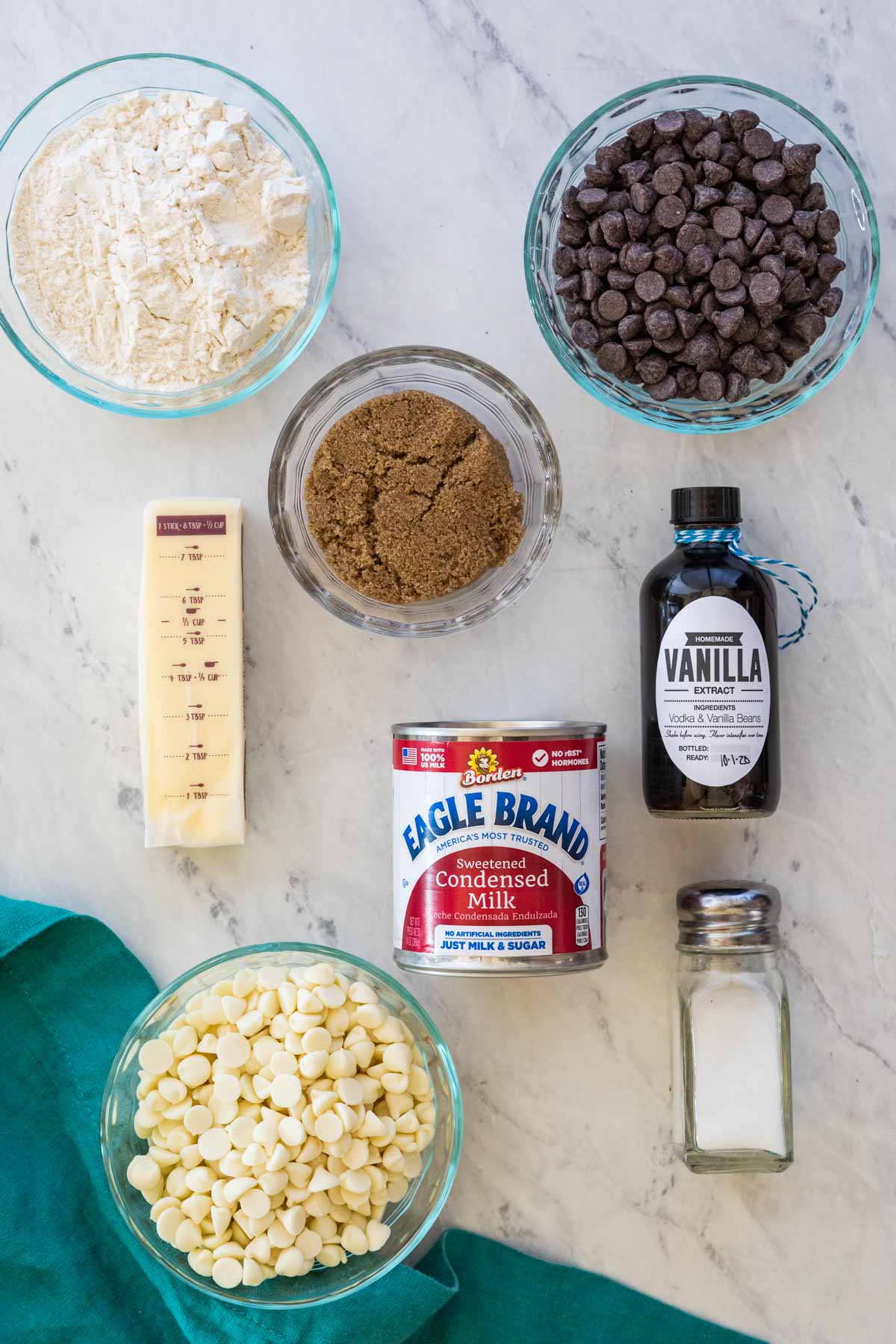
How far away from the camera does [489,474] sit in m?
1.06

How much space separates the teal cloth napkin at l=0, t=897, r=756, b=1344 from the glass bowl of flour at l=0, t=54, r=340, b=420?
58cm

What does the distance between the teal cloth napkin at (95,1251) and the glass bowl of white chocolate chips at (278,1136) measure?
3.2 inches

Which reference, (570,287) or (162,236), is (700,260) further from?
(162,236)

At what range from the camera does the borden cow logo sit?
0.95 m

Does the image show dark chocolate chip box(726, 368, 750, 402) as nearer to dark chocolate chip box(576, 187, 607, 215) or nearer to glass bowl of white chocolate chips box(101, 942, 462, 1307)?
dark chocolate chip box(576, 187, 607, 215)

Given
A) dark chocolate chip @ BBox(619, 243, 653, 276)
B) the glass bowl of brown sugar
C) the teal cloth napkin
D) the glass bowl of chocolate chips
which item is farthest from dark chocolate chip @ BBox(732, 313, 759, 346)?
the teal cloth napkin

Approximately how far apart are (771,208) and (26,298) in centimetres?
75

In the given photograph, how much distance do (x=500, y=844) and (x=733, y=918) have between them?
0.78ft

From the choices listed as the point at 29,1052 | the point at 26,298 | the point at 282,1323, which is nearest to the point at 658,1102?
the point at 282,1323

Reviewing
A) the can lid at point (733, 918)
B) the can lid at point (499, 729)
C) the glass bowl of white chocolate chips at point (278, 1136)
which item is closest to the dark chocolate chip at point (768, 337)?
the can lid at point (499, 729)

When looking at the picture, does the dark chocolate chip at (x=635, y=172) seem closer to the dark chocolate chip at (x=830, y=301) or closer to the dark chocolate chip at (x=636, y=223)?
the dark chocolate chip at (x=636, y=223)

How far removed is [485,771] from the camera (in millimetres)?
950

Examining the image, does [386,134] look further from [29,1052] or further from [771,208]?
[29,1052]

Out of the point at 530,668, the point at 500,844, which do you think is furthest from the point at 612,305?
the point at 500,844
